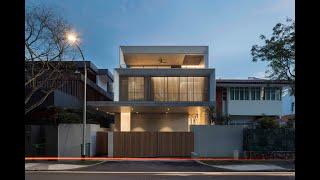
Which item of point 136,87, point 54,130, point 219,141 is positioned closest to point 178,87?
point 136,87

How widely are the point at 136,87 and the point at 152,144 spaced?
42.3 ft

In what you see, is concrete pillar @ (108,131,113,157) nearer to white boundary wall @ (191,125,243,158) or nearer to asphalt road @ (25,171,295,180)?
white boundary wall @ (191,125,243,158)

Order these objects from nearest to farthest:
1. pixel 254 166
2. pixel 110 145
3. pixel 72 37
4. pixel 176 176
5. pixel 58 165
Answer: pixel 176 176 < pixel 72 37 < pixel 254 166 < pixel 58 165 < pixel 110 145

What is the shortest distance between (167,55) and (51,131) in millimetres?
21395

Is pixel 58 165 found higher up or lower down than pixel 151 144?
lower down

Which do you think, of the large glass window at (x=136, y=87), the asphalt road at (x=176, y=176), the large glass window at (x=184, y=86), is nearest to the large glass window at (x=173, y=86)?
the large glass window at (x=184, y=86)

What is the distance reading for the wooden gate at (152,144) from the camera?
123ft

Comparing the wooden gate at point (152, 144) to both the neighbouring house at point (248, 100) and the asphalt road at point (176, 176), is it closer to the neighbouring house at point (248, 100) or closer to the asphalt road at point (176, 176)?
the asphalt road at point (176, 176)

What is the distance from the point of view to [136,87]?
49.7m

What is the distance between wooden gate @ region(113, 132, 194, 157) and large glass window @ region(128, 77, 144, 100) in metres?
12.3

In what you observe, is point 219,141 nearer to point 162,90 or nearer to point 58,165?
point 58,165

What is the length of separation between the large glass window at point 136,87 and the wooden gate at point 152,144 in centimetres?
1234

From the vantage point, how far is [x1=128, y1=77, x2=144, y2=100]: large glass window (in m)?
49.6
